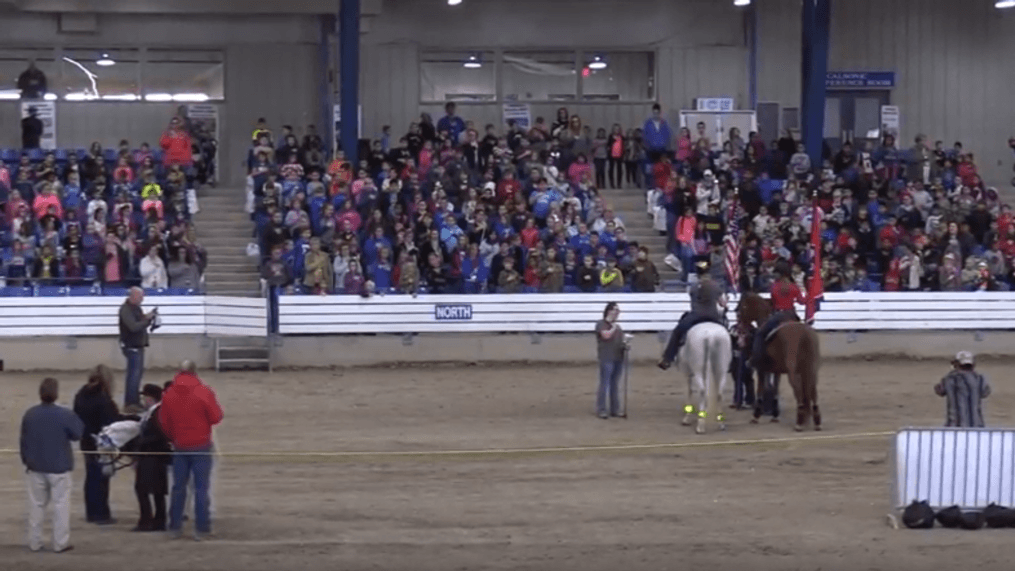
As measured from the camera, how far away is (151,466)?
52.2 feet

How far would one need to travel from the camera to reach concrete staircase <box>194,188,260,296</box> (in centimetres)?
3178

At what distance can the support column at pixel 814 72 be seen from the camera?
3662cm

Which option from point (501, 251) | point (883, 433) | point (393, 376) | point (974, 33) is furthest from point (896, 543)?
point (974, 33)

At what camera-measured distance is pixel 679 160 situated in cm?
3719

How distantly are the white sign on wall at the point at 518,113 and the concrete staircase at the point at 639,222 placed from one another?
4420 millimetres

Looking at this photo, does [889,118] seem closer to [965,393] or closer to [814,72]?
[814,72]

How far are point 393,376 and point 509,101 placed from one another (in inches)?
552

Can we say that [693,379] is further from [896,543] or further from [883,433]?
[896,543]

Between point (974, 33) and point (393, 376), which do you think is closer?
point (393, 376)

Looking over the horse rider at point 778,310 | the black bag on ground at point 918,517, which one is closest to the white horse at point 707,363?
the horse rider at point 778,310

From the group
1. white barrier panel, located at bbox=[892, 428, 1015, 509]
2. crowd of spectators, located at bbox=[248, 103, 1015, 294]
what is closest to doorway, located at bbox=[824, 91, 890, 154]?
crowd of spectators, located at bbox=[248, 103, 1015, 294]

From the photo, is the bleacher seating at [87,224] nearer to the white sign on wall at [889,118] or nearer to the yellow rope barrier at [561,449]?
the yellow rope barrier at [561,449]

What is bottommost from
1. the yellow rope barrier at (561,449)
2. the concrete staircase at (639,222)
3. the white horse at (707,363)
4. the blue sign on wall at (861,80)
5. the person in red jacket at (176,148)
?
the yellow rope barrier at (561,449)

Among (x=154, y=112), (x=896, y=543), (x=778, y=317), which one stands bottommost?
(x=896, y=543)
